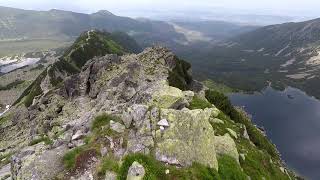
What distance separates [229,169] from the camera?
50.6 meters

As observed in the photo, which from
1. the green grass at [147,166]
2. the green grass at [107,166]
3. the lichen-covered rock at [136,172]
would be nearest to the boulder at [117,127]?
the green grass at [107,166]

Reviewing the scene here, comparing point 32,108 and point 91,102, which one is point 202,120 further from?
point 32,108

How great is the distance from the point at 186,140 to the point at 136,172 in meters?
9.23

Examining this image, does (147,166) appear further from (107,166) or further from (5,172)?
(5,172)

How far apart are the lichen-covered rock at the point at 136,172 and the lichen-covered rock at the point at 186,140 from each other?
11.5 feet

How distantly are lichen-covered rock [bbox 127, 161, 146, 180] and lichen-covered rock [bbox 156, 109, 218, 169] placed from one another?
3493mm

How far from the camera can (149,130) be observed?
50.2 meters

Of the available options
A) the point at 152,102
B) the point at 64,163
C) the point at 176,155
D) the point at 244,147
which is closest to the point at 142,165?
the point at 176,155

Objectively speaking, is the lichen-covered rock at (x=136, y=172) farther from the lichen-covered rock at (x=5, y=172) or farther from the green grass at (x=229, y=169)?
the lichen-covered rock at (x=5, y=172)

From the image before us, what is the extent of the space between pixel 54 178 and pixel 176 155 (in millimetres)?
13288

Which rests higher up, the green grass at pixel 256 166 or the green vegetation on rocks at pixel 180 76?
the green grass at pixel 256 166

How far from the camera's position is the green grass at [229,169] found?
49294 mm

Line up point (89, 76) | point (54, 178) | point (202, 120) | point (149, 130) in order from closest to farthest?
point (54, 178)
point (149, 130)
point (202, 120)
point (89, 76)

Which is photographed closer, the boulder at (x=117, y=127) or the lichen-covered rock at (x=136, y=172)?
the lichen-covered rock at (x=136, y=172)
